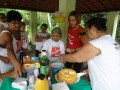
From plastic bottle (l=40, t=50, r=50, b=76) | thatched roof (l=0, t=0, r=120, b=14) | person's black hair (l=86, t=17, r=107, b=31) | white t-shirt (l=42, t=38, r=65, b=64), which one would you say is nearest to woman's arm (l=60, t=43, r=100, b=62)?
person's black hair (l=86, t=17, r=107, b=31)

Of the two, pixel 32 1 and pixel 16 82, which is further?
pixel 32 1

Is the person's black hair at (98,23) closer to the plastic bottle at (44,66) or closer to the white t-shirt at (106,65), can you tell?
the white t-shirt at (106,65)

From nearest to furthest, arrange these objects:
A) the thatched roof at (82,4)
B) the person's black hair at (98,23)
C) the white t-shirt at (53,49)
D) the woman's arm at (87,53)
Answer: the woman's arm at (87,53) < the person's black hair at (98,23) < the white t-shirt at (53,49) < the thatched roof at (82,4)

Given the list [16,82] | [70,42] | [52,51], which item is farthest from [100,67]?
[70,42]

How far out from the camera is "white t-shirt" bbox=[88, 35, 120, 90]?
171cm

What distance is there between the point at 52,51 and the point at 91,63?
3.73ft

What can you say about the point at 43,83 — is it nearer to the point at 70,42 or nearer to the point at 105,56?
the point at 105,56

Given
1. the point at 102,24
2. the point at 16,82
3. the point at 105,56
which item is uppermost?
the point at 102,24

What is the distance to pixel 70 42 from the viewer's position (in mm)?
3205

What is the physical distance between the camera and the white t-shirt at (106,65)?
171 cm

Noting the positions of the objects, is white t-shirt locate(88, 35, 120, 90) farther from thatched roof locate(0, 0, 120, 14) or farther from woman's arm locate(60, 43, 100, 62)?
thatched roof locate(0, 0, 120, 14)

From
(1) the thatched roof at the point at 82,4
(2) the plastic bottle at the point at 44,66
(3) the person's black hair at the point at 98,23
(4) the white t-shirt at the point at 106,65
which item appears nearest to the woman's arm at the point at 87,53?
(4) the white t-shirt at the point at 106,65

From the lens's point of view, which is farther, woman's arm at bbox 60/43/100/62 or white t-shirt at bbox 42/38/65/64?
white t-shirt at bbox 42/38/65/64

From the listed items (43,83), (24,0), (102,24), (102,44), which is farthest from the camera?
(24,0)
